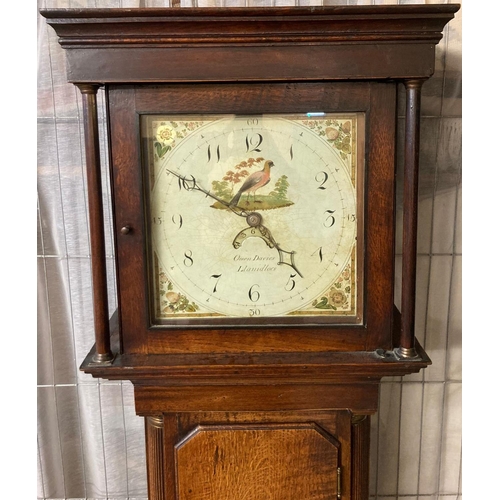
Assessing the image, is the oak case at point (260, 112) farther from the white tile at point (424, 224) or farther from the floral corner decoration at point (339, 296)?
the white tile at point (424, 224)

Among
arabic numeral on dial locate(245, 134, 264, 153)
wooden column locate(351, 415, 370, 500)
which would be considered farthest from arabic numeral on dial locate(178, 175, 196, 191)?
wooden column locate(351, 415, 370, 500)

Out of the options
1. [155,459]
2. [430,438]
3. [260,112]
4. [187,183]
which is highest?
[260,112]

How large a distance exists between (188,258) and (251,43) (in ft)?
1.33

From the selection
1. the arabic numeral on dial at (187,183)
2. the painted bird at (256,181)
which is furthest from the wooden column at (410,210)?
the arabic numeral on dial at (187,183)

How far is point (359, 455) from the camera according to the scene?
1.16 m

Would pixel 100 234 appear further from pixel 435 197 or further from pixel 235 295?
Answer: pixel 435 197

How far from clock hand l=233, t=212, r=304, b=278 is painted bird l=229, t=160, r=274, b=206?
0.04m

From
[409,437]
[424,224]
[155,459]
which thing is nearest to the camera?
[155,459]

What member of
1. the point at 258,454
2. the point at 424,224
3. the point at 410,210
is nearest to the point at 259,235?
the point at 410,210

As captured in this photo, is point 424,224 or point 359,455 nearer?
point 359,455

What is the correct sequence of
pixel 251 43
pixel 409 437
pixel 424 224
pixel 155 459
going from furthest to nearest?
pixel 409 437, pixel 424 224, pixel 155 459, pixel 251 43

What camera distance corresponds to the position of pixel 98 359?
1.06 m

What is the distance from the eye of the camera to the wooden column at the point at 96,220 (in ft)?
3.28

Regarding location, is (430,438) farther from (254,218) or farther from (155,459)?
(254,218)
